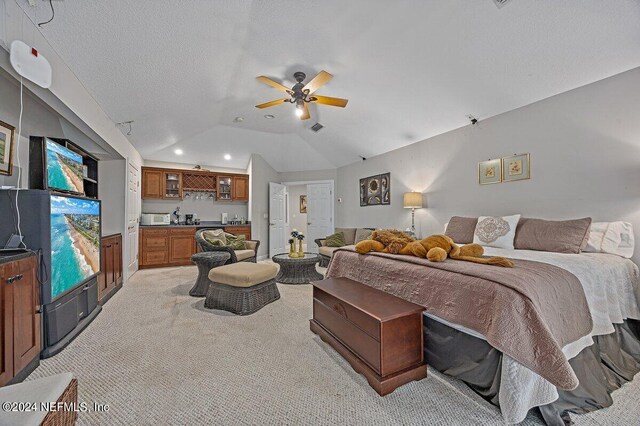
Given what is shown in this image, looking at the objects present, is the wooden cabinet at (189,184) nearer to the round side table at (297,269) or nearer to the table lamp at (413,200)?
the round side table at (297,269)

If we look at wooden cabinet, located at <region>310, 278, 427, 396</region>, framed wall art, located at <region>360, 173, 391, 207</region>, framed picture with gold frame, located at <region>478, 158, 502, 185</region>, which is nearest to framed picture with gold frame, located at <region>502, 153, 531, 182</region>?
framed picture with gold frame, located at <region>478, 158, 502, 185</region>

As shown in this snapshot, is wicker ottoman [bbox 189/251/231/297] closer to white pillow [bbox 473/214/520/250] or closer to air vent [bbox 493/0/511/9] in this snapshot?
white pillow [bbox 473/214/520/250]

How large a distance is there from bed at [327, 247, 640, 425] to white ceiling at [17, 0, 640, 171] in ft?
6.42

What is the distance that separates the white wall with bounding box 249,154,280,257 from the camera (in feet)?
21.5

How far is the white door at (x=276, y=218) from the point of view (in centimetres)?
684

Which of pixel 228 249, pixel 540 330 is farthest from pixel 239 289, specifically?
pixel 540 330

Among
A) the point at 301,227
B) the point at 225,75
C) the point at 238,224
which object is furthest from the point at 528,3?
the point at 301,227

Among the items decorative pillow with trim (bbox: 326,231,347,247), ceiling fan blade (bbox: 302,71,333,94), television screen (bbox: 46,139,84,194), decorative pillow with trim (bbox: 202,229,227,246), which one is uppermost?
ceiling fan blade (bbox: 302,71,333,94)

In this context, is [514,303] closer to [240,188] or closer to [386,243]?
[386,243]

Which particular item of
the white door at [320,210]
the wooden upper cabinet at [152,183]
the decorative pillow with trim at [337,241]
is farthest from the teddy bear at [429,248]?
the wooden upper cabinet at [152,183]

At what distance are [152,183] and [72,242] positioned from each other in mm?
3824

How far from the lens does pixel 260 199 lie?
6.71 m

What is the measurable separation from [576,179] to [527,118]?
92 cm

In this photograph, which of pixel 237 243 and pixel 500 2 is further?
pixel 237 243
